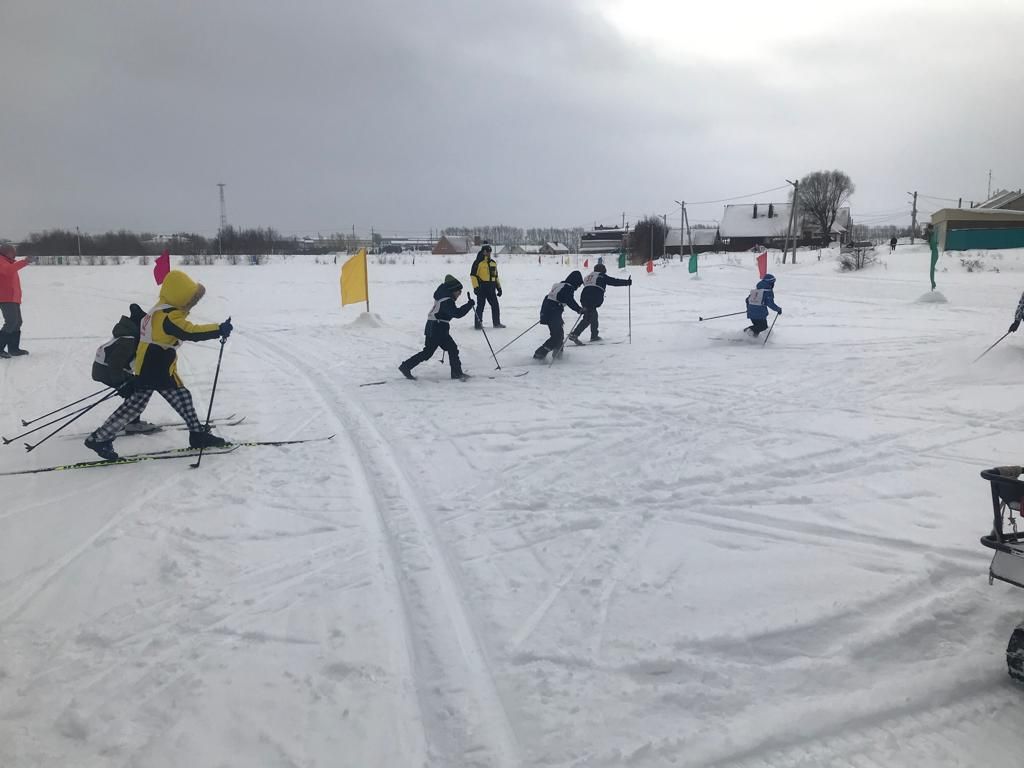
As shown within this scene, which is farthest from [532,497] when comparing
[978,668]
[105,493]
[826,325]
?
[826,325]

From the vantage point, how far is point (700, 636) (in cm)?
309

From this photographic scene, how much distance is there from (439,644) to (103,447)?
4.22 metres

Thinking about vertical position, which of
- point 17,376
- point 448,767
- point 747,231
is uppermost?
point 747,231

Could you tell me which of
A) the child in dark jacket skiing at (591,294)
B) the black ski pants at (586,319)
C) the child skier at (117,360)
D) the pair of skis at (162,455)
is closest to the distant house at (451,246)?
the black ski pants at (586,319)

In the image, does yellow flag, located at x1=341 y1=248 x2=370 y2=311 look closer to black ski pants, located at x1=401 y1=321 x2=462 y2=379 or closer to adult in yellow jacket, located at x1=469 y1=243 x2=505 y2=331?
adult in yellow jacket, located at x1=469 y1=243 x2=505 y2=331

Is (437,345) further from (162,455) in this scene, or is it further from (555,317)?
(162,455)

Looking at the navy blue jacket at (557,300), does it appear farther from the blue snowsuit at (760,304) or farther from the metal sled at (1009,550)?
the metal sled at (1009,550)

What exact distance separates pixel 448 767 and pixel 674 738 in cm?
88

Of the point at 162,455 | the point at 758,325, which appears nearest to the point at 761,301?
the point at 758,325

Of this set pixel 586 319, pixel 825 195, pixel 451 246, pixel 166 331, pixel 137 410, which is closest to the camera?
pixel 166 331

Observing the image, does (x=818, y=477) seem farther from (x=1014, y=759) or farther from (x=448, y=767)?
(x=448, y=767)

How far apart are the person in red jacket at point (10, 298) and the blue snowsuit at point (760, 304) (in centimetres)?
1287

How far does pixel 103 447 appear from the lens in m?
5.63

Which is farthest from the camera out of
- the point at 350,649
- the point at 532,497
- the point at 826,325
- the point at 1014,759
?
the point at 826,325
